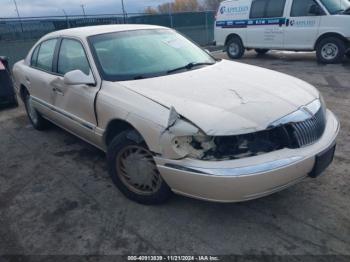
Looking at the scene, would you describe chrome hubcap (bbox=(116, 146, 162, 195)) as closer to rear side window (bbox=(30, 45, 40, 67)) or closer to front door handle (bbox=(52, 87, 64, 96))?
front door handle (bbox=(52, 87, 64, 96))

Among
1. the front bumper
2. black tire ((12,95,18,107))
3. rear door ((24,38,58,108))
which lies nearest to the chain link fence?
black tire ((12,95,18,107))

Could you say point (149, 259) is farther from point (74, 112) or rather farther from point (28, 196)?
point (74, 112)

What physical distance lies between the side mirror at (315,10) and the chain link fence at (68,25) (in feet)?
24.7

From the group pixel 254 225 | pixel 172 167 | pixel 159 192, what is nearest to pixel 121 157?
pixel 159 192

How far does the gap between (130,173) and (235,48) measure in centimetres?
989

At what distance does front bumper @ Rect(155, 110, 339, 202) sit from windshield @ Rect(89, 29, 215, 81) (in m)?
1.18

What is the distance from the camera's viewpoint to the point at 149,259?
100 inches

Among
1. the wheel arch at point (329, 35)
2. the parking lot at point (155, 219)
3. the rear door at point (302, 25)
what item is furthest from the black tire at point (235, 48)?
the parking lot at point (155, 219)

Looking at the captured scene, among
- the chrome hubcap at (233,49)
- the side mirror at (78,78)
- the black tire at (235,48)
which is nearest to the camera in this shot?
the side mirror at (78,78)

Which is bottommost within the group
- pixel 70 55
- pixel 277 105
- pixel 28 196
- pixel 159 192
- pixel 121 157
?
pixel 28 196

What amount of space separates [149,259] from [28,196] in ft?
5.58

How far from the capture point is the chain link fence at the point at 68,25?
12.9 metres

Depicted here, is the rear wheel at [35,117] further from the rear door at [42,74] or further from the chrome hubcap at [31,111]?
the rear door at [42,74]

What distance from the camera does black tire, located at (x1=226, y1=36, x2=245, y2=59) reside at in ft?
39.2
